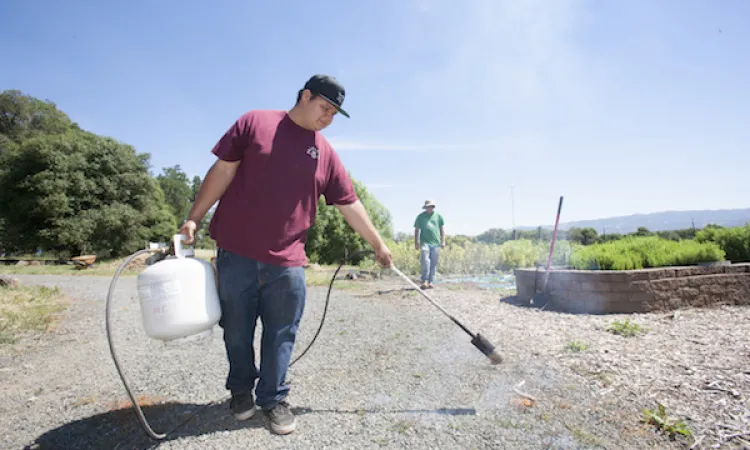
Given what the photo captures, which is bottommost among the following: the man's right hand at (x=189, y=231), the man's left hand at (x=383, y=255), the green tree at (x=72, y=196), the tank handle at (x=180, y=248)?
the man's left hand at (x=383, y=255)

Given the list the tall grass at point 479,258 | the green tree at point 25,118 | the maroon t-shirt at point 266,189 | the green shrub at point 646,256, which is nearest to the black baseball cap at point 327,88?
the maroon t-shirt at point 266,189

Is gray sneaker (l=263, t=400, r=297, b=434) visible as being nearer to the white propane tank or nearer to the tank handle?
the white propane tank

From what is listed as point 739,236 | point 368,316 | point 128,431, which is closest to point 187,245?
point 128,431

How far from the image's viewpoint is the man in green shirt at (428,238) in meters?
7.93

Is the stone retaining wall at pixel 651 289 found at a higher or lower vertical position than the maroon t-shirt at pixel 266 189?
lower

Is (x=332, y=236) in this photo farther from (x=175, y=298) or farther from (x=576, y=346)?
(x=175, y=298)

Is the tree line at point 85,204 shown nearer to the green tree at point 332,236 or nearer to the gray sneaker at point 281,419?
the green tree at point 332,236

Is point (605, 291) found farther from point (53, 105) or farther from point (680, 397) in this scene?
point (53, 105)

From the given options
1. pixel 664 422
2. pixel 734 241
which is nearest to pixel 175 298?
pixel 664 422

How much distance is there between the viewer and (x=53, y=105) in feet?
100.0

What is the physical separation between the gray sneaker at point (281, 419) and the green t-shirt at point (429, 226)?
232 inches

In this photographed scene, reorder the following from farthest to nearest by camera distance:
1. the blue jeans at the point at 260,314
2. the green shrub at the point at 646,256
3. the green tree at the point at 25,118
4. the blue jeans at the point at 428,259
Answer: the green tree at the point at 25,118 → the blue jeans at the point at 428,259 → the green shrub at the point at 646,256 → the blue jeans at the point at 260,314

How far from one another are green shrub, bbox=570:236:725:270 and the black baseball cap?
4.55m

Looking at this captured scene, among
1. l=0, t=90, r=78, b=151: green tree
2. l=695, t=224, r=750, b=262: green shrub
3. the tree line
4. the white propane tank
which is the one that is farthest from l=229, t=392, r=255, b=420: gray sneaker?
l=0, t=90, r=78, b=151: green tree
